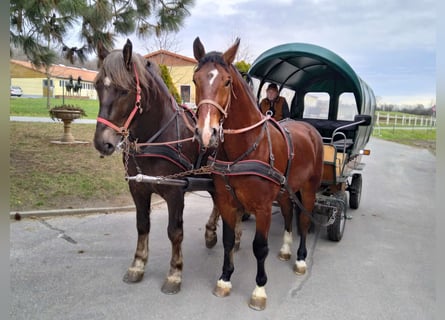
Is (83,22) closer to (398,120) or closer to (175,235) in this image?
(175,235)

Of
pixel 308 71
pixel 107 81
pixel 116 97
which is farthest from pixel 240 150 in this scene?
pixel 308 71

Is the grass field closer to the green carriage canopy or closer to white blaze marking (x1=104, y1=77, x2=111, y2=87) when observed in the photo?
white blaze marking (x1=104, y1=77, x2=111, y2=87)

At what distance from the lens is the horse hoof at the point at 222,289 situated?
3232mm

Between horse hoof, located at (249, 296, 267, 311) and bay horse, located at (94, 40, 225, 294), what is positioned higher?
bay horse, located at (94, 40, 225, 294)

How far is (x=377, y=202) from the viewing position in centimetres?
728

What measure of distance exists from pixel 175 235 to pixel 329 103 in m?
4.20

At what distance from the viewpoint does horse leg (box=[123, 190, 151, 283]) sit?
336cm

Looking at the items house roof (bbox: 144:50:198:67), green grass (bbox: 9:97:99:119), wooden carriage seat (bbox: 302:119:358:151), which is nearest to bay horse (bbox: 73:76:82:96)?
house roof (bbox: 144:50:198:67)

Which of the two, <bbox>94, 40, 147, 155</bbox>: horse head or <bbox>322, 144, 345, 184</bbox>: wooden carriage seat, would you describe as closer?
<bbox>94, 40, 147, 155</bbox>: horse head

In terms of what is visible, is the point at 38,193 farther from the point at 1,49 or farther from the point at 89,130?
the point at 89,130

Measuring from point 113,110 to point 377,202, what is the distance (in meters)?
6.54

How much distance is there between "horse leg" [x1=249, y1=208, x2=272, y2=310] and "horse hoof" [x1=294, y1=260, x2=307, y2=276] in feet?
2.61

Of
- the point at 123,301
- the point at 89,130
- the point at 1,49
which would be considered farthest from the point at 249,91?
the point at 89,130

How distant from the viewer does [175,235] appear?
10.6 feet
